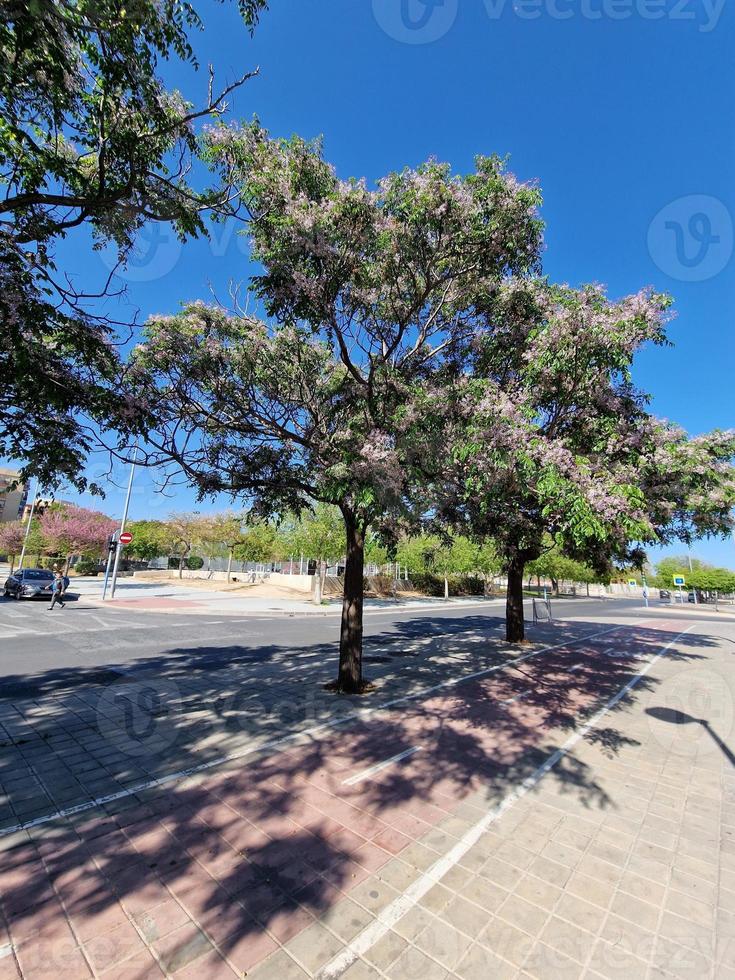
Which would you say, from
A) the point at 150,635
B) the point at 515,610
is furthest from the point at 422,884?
the point at 150,635

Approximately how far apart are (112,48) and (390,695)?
8.96 meters

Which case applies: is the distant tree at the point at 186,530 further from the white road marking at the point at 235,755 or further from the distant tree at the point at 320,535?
the white road marking at the point at 235,755

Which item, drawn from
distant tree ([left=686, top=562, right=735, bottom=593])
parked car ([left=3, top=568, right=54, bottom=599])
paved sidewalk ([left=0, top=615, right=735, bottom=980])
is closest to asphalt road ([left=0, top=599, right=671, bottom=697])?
parked car ([left=3, top=568, right=54, bottom=599])

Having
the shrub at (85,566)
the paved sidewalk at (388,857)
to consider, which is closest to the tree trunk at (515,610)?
the paved sidewalk at (388,857)

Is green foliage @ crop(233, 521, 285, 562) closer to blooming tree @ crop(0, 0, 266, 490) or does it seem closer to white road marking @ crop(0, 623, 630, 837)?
white road marking @ crop(0, 623, 630, 837)

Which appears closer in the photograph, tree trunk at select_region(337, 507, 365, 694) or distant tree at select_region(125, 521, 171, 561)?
tree trunk at select_region(337, 507, 365, 694)

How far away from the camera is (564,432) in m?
7.40

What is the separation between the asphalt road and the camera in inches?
385

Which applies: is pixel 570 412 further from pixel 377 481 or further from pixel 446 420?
pixel 377 481

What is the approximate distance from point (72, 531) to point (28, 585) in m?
16.4

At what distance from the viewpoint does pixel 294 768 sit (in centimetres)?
497

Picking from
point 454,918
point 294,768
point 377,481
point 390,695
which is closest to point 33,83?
point 377,481

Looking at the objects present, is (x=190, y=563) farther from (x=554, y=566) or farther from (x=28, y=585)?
(x=554, y=566)

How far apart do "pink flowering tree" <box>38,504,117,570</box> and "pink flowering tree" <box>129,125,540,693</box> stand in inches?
1359
